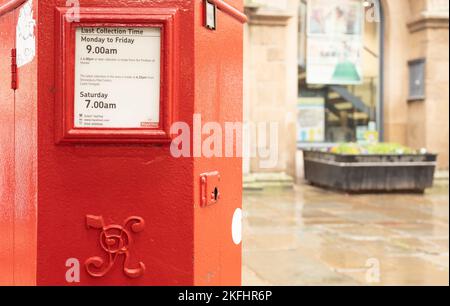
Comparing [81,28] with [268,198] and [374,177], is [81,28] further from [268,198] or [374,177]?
[374,177]

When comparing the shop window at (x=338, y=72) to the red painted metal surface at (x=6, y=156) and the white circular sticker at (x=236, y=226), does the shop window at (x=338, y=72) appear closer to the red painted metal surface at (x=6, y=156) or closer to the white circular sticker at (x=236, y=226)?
the white circular sticker at (x=236, y=226)

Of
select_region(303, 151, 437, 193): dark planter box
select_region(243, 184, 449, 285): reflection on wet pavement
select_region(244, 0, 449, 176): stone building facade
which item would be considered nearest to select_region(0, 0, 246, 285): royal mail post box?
select_region(243, 184, 449, 285): reflection on wet pavement

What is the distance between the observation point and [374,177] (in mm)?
13219

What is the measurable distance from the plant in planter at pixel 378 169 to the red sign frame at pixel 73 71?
1130 centimetres

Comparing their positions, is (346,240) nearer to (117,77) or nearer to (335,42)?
(117,77)

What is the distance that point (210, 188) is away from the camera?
213 cm

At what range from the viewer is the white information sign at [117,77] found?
1989 millimetres

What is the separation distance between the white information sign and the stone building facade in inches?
450

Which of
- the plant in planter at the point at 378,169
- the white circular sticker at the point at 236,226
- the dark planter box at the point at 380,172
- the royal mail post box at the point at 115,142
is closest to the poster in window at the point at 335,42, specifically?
the plant in planter at the point at 378,169

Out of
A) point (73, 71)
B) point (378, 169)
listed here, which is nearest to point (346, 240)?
point (378, 169)

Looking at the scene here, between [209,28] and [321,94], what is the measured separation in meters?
13.9

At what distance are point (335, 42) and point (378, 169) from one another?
12.9 ft

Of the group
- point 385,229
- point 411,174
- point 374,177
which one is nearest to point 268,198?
point 374,177

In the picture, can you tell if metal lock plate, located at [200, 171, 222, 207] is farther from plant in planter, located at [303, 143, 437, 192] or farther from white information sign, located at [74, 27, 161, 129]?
plant in planter, located at [303, 143, 437, 192]
